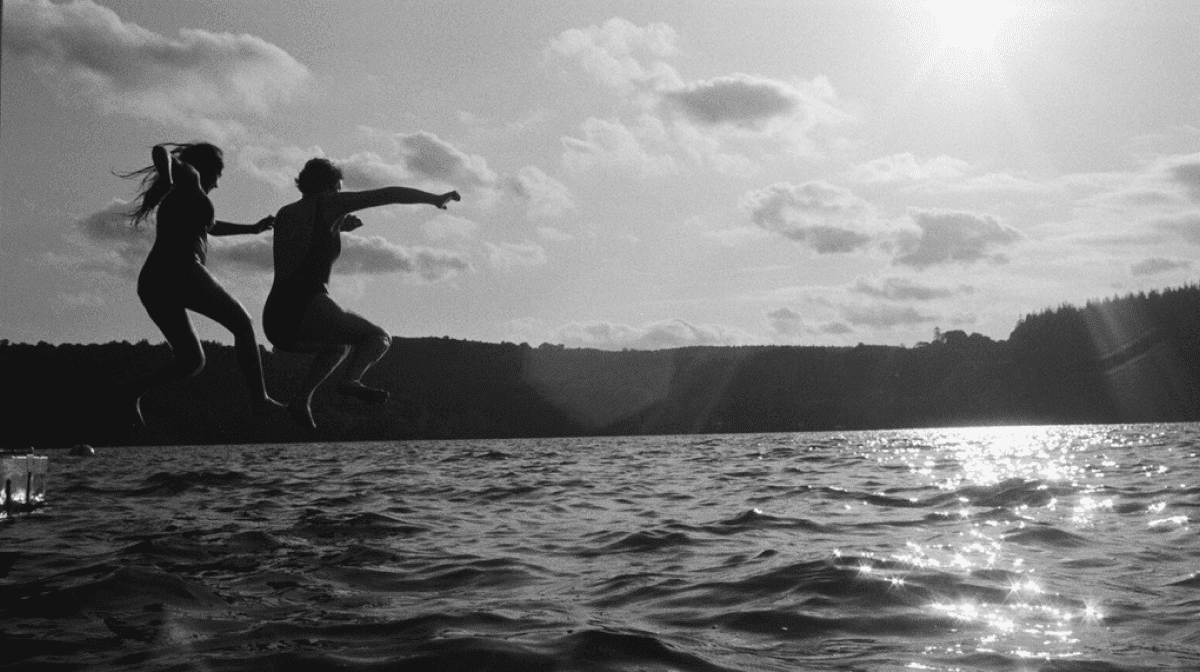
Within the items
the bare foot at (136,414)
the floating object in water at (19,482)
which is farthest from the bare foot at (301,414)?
the floating object in water at (19,482)

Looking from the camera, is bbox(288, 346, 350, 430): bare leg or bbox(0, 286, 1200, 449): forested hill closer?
bbox(288, 346, 350, 430): bare leg

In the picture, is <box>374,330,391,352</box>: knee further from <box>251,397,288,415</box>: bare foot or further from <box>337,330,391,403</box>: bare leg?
<box>251,397,288,415</box>: bare foot

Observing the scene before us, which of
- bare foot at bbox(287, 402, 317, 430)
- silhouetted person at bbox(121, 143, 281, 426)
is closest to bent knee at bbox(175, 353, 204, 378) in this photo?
silhouetted person at bbox(121, 143, 281, 426)

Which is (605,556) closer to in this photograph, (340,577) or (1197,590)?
(340,577)

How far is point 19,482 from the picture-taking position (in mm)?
18188

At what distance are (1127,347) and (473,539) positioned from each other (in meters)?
178

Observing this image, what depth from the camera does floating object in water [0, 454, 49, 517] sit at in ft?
58.6

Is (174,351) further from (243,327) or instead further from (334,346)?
(334,346)

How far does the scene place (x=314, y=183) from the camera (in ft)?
26.5

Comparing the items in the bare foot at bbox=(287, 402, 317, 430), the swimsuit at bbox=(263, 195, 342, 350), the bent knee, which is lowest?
the bare foot at bbox=(287, 402, 317, 430)

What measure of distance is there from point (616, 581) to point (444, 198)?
5113mm

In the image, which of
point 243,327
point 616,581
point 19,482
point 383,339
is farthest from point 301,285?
point 19,482

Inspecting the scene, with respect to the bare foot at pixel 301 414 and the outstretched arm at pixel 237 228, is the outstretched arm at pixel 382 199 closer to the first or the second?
the outstretched arm at pixel 237 228

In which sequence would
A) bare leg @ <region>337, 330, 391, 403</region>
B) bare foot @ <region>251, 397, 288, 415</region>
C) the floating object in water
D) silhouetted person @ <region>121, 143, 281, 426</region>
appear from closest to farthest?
silhouetted person @ <region>121, 143, 281, 426</region>
bare foot @ <region>251, 397, 288, 415</region>
bare leg @ <region>337, 330, 391, 403</region>
the floating object in water
